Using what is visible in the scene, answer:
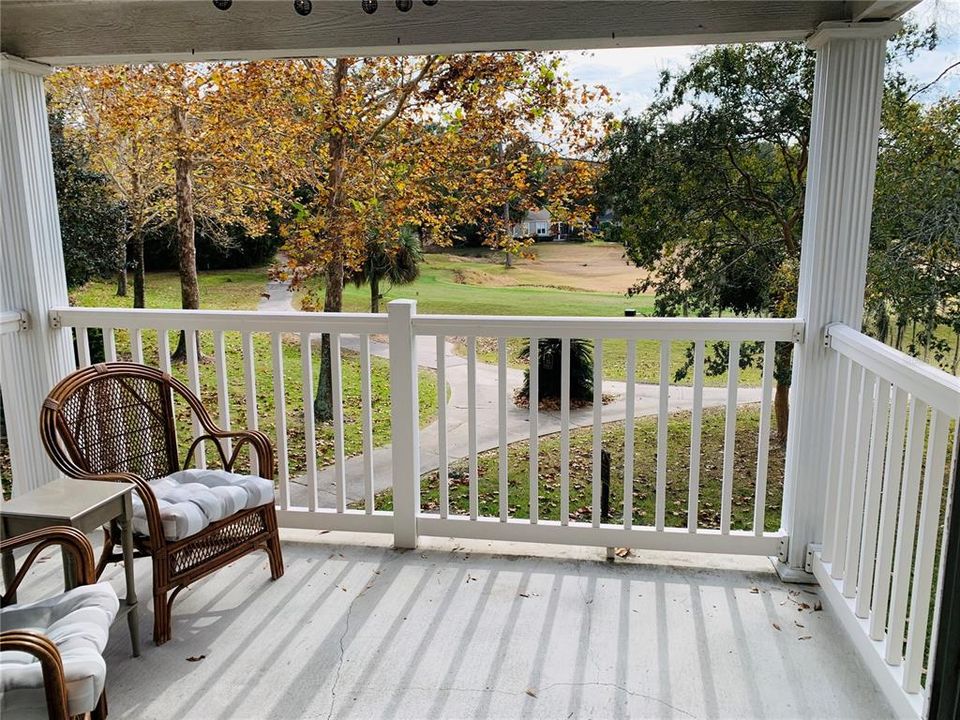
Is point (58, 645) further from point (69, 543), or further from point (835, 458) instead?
point (835, 458)

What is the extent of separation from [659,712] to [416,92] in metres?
5.48

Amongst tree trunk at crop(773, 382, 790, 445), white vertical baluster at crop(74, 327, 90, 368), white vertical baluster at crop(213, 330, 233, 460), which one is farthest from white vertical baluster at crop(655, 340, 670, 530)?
tree trunk at crop(773, 382, 790, 445)

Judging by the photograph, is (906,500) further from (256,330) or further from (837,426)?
(256,330)

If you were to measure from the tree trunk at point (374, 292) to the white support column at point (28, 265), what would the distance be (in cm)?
361

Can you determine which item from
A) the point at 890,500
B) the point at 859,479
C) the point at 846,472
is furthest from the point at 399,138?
the point at 890,500

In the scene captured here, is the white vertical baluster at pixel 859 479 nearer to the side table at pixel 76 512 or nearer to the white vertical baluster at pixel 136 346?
the side table at pixel 76 512

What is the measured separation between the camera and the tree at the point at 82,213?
612 cm

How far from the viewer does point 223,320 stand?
3.26 metres

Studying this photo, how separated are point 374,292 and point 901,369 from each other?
5.42 meters

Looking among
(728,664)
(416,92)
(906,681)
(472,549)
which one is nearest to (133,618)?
(472,549)

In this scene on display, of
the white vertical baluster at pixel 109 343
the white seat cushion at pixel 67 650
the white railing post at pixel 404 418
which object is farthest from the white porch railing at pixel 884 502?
the white vertical baluster at pixel 109 343

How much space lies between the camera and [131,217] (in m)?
6.65

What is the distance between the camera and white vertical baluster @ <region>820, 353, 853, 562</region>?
2.72 metres

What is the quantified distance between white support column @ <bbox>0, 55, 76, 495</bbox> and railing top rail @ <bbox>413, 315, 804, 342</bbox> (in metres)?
1.77
